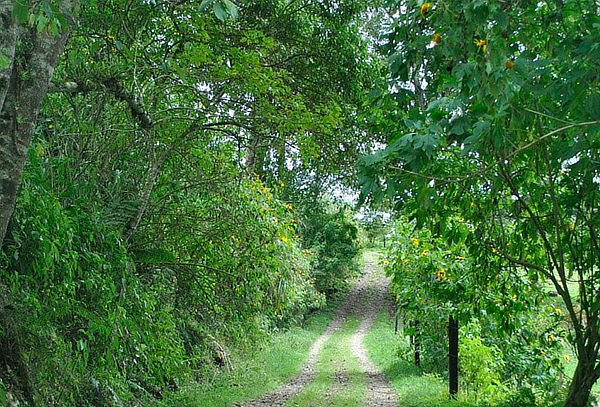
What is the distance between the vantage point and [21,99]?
3.78m

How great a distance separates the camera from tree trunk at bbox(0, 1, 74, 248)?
3627mm

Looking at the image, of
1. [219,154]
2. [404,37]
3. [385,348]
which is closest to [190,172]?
[219,154]

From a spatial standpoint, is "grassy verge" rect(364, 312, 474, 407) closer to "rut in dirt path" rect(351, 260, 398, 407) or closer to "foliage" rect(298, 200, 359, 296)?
"rut in dirt path" rect(351, 260, 398, 407)

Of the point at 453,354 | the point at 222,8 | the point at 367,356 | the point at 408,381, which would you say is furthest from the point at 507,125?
the point at 367,356

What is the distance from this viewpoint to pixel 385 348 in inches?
749

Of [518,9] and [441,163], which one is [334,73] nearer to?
[441,163]

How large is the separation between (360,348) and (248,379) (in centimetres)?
933

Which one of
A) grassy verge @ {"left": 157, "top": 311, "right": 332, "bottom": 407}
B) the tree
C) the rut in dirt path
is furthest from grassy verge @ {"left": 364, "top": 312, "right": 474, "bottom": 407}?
the tree

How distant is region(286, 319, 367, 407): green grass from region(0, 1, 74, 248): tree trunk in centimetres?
707

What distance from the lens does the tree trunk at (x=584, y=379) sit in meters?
5.57

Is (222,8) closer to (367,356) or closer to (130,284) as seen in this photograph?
(130,284)

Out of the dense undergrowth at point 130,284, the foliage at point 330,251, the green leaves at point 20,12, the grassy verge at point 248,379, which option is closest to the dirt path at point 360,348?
the grassy verge at point 248,379

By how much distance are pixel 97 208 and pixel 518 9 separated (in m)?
4.06

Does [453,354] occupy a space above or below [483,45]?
below
